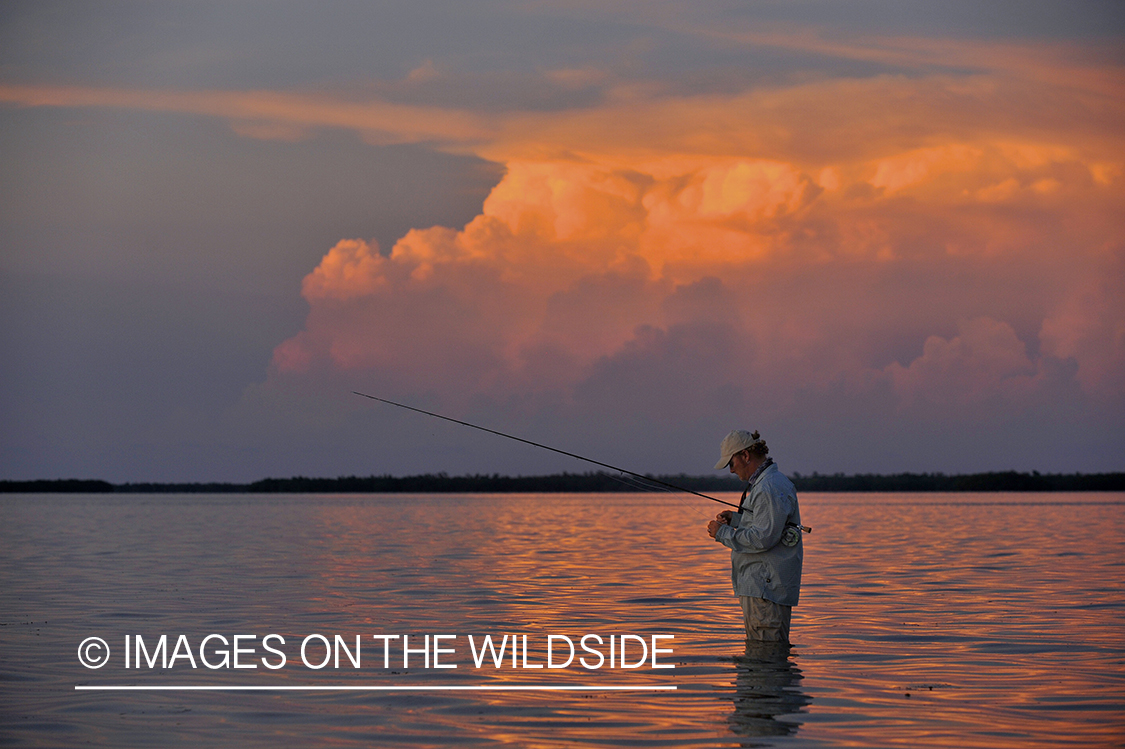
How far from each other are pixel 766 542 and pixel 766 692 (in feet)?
3.73

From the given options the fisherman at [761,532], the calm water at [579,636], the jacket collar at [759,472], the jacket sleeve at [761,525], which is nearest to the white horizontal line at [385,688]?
the calm water at [579,636]

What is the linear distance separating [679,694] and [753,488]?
1648 mm

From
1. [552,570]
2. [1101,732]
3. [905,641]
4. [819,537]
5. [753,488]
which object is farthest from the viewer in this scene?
[819,537]

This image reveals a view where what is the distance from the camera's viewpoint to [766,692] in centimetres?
913

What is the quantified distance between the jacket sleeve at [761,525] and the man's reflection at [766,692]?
1.07 m

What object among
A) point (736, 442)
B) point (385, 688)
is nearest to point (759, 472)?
point (736, 442)

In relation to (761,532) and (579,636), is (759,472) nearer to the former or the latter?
(761,532)

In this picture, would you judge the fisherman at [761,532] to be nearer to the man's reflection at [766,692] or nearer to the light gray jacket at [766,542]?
the light gray jacket at [766,542]

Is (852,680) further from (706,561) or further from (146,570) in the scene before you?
(146,570)

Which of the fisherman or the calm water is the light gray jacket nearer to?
→ the fisherman

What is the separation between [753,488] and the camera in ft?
30.1

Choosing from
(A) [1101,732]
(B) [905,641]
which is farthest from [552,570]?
(A) [1101,732]

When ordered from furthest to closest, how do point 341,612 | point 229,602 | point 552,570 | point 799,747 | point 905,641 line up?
point 552,570
point 229,602
point 341,612
point 905,641
point 799,747

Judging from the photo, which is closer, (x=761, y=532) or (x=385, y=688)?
(x=761, y=532)
